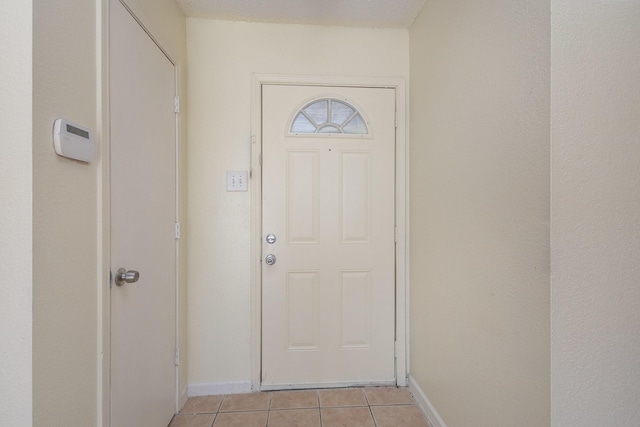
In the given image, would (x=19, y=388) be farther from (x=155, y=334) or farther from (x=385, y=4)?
(x=385, y=4)

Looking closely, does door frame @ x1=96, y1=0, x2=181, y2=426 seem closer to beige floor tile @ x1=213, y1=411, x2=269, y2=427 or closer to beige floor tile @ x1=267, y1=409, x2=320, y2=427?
beige floor tile @ x1=213, y1=411, x2=269, y2=427

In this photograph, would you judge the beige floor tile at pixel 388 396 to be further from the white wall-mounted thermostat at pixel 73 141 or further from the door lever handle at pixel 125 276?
the white wall-mounted thermostat at pixel 73 141

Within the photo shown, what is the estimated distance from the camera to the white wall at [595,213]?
80 cm

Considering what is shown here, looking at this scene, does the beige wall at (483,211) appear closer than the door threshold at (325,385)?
Yes

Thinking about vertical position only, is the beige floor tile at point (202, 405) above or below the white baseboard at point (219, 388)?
below

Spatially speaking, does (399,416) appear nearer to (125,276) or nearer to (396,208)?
(396,208)

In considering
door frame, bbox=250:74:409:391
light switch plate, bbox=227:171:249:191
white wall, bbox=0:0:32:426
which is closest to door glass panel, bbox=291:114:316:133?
door frame, bbox=250:74:409:391

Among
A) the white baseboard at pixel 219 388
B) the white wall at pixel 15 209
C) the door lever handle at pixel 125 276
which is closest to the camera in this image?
the white wall at pixel 15 209

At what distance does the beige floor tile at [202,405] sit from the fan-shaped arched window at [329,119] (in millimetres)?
1826

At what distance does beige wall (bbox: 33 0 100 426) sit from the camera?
73cm

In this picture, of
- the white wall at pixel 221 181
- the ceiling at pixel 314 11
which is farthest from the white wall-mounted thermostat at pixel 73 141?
the ceiling at pixel 314 11

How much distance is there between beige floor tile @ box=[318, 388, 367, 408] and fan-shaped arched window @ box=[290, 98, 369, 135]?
1745 millimetres

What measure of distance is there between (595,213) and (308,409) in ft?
5.60

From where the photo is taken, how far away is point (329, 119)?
1812mm
